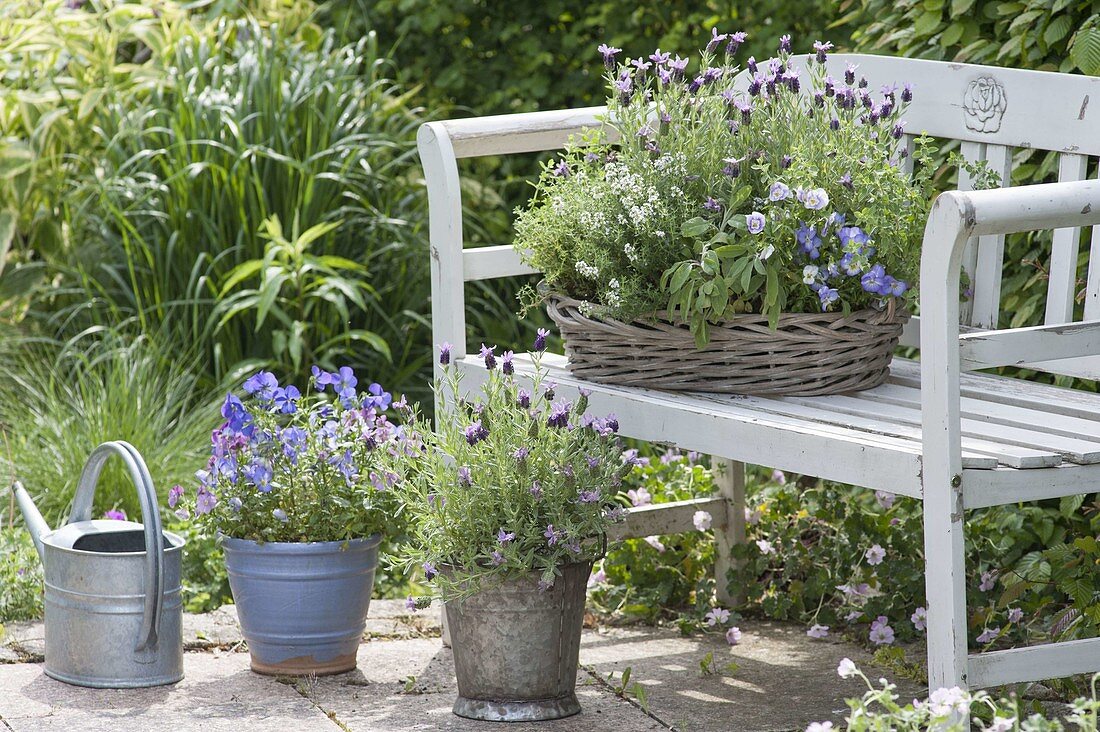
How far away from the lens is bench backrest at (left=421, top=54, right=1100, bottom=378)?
2.65 meters

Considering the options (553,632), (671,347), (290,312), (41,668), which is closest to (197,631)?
(41,668)

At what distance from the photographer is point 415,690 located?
280 cm

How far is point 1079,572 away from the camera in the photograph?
9.13 ft

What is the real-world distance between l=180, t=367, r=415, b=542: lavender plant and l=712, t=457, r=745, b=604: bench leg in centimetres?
82

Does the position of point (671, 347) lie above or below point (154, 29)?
below

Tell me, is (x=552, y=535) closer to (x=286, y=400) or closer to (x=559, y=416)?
(x=559, y=416)

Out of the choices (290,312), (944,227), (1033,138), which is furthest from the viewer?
(290,312)

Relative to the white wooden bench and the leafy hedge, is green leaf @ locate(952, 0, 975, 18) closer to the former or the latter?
the white wooden bench

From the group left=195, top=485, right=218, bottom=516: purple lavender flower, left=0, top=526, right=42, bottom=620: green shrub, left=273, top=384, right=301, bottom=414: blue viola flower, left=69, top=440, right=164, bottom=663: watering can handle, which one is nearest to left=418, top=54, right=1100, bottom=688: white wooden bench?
left=273, top=384, right=301, bottom=414: blue viola flower

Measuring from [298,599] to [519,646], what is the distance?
0.50 metres

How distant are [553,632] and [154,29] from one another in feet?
11.1

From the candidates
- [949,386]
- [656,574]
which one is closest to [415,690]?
[656,574]

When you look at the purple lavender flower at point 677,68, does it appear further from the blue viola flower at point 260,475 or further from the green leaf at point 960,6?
the blue viola flower at point 260,475

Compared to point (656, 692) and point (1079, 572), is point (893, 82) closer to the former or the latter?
point (1079, 572)
